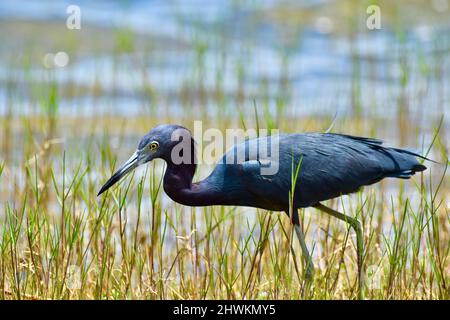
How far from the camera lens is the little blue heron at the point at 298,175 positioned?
181 inches

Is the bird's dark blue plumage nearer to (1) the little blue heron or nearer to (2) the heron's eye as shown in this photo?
(1) the little blue heron

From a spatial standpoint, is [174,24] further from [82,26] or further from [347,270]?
[347,270]

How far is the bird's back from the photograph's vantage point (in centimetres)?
460

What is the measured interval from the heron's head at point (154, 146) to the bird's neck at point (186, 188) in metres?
0.14

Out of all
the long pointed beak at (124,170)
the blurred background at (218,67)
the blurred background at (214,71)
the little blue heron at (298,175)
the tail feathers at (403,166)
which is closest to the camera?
the long pointed beak at (124,170)

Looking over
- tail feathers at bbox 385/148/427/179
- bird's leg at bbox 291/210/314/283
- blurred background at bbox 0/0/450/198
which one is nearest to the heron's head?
bird's leg at bbox 291/210/314/283

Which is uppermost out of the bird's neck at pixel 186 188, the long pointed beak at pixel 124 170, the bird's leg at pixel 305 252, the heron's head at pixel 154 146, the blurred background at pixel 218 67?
the blurred background at pixel 218 67

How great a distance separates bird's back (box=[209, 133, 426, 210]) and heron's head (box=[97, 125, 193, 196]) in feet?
1.02

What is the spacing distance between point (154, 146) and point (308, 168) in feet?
2.62

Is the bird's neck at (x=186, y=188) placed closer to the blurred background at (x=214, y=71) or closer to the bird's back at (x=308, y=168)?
the bird's back at (x=308, y=168)

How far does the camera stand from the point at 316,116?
788cm

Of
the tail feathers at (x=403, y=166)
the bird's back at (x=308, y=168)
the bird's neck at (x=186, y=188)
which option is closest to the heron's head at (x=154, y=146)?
the bird's neck at (x=186, y=188)

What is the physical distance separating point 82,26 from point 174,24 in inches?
48.9
